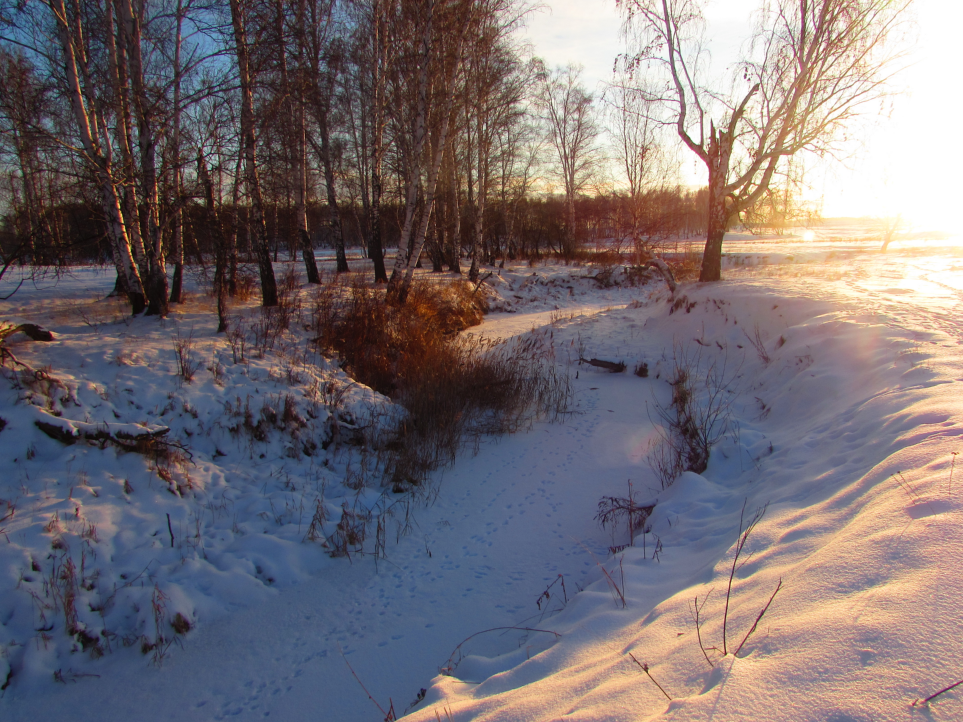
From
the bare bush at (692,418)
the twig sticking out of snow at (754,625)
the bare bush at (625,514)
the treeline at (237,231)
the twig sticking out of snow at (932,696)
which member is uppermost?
the treeline at (237,231)

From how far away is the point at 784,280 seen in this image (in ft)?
32.5

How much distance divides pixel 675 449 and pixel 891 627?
3697 millimetres

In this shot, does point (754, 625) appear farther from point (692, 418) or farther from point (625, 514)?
point (692, 418)

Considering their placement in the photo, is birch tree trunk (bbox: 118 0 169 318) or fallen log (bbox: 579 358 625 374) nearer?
birch tree trunk (bbox: 118 0 169 318)

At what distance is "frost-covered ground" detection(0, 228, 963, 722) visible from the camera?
167 cm

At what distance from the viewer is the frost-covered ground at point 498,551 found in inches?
65.9

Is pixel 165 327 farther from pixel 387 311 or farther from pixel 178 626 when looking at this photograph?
pixel 178 626

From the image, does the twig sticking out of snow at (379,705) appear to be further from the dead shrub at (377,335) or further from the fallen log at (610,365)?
the fallen log at (610,365)

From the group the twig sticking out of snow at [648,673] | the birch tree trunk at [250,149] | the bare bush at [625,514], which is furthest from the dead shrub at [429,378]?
the twig sticking out of snow at [648,673]

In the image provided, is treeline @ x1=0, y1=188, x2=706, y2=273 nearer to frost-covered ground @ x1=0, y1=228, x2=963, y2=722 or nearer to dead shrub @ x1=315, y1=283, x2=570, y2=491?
frost-covered ground @ x1=0, y1=228, x2=963, y2=722

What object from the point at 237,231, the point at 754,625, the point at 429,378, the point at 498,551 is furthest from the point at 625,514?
the point at 237,231

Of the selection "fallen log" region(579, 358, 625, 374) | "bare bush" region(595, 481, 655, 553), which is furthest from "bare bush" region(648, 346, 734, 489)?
"fallen log" region(579, 358, 625, 374)

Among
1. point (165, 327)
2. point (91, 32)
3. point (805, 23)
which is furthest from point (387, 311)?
point (805, 23)

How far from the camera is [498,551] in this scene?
13.0 feet
